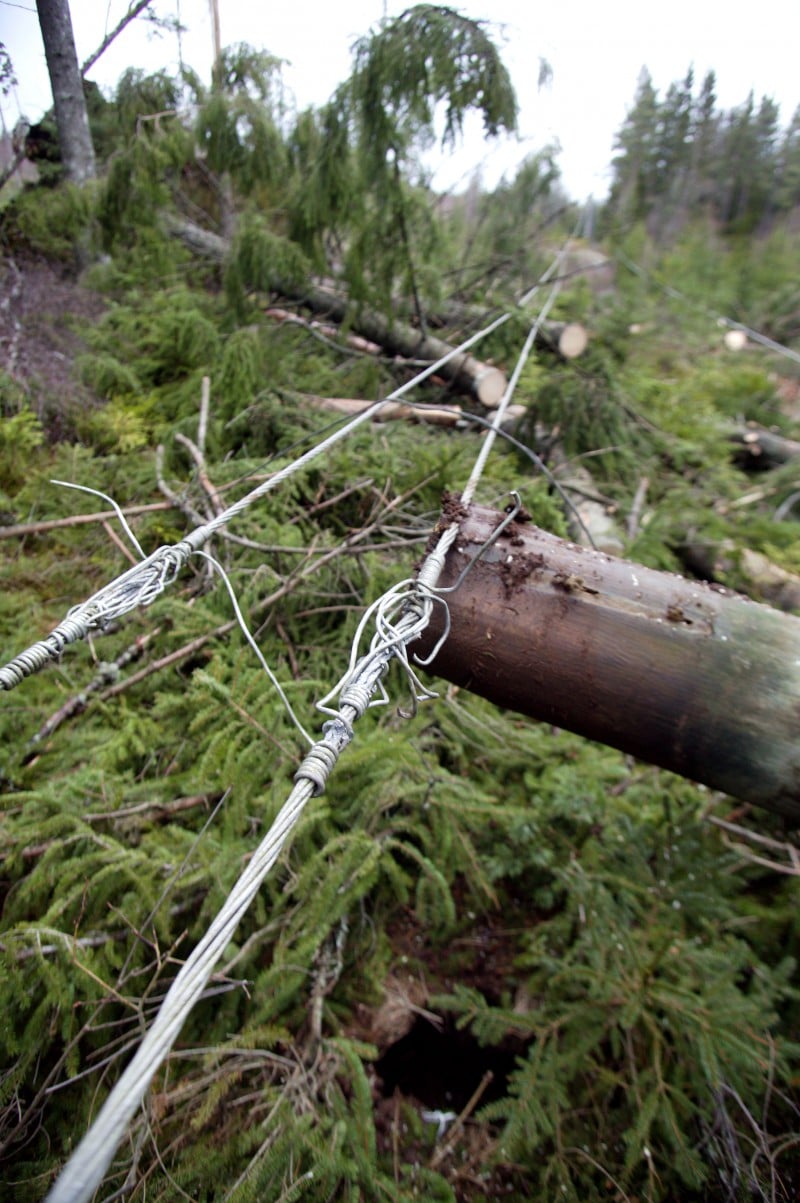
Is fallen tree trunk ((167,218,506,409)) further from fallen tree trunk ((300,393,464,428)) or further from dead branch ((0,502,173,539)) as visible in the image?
dead branch ((0,502,173,539))

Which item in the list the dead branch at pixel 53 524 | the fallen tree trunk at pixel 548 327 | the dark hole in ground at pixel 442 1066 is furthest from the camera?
the fallen tree trunk at pixel 548 327

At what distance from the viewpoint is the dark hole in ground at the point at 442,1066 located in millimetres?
2039

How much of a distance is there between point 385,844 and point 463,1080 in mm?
940

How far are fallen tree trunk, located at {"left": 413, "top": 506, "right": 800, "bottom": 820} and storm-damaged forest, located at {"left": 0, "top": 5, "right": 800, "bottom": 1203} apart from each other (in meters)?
0.01

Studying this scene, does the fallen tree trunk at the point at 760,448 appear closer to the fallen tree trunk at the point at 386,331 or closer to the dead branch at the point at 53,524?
the fallen tree trunk at the point at 386,331

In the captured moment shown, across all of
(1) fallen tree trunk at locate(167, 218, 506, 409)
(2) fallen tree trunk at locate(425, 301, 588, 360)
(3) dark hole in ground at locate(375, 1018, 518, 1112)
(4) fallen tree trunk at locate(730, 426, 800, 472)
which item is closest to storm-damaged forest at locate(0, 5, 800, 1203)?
(3) dark hole in ground at locate(375, 1018, 518, 1112)

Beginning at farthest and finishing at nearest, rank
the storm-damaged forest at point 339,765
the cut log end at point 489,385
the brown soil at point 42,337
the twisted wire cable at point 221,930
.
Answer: the cut log end at point 489,385, the brown soil at point 42,337, the storm-damaged forest at point 339,765, the twisted wire cable at point 221,930

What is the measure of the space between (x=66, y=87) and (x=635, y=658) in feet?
8.96

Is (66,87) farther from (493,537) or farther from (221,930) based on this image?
(221,930)

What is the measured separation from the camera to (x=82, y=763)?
215cm

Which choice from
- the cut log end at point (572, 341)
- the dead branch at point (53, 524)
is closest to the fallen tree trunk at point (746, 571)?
the cut log end at point (572, 341)

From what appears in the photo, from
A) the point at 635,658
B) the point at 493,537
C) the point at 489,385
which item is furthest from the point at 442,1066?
the point at 489,385

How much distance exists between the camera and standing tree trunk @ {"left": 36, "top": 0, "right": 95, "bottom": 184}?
1700mm

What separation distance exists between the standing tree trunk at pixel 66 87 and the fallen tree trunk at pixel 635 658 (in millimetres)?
1906
